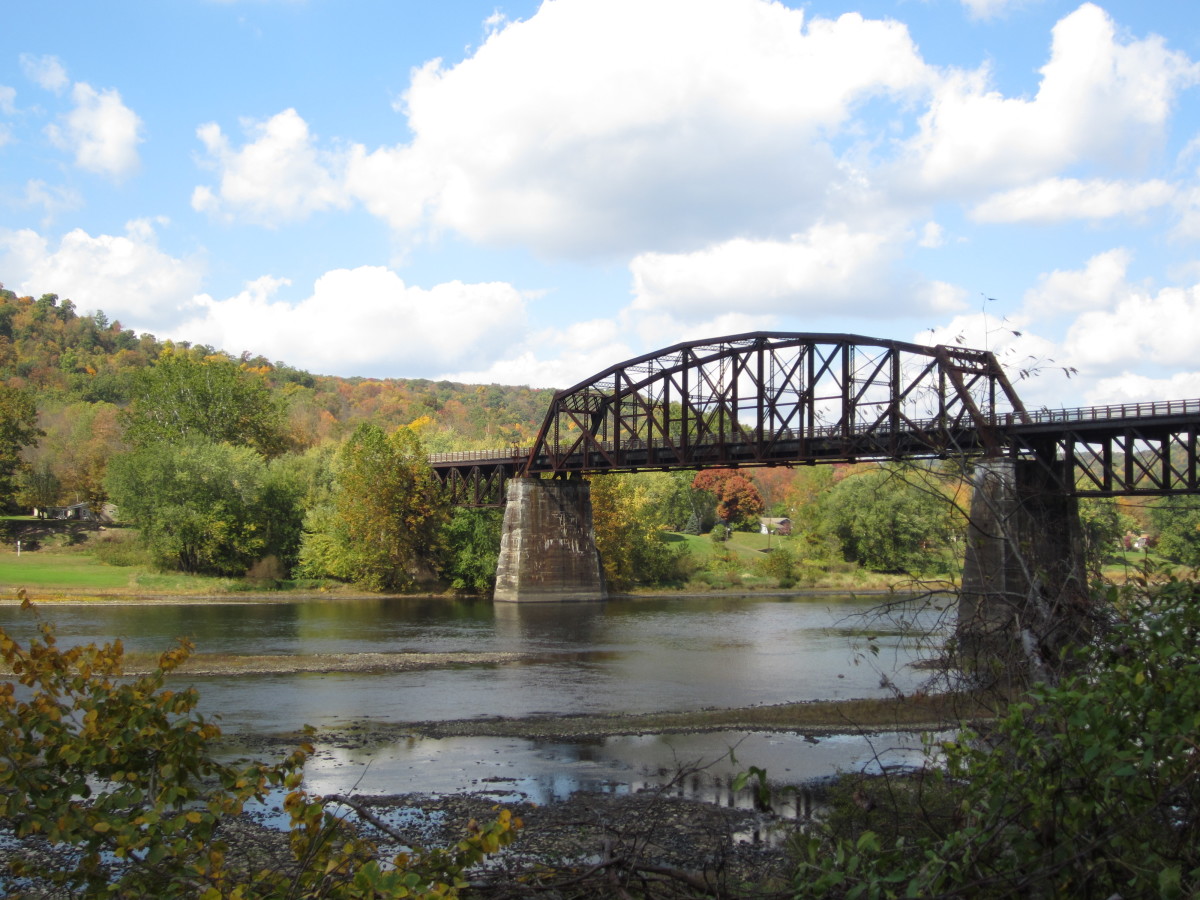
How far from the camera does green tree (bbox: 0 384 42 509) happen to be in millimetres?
86312

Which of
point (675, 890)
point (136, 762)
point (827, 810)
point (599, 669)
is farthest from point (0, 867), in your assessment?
point (599, 669)

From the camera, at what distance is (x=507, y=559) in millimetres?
76875

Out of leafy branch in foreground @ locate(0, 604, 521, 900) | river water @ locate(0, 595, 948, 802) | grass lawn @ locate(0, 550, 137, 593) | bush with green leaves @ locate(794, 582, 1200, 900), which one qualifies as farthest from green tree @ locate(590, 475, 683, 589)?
bush with green leaves @ locate(794, 582, 1200, 900)

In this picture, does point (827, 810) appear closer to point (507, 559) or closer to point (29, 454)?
point (507, 559)

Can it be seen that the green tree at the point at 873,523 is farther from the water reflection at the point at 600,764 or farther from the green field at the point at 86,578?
the water reflection at the point at 600,764

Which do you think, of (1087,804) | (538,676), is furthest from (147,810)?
(538,676)

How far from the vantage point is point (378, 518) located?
7900 cm

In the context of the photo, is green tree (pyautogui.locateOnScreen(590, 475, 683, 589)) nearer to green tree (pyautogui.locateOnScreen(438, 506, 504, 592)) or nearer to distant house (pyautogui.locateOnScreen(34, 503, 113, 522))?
green tree (pyautogui.locateOnScreen(438, 506, 504, 592))

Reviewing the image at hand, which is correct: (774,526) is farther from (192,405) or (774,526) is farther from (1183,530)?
(1183,530)

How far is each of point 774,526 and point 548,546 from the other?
6139cm

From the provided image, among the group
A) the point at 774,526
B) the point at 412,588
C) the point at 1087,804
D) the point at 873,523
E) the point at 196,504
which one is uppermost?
the point at 196,504

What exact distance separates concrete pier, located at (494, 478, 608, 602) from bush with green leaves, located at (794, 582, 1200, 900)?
225 feet

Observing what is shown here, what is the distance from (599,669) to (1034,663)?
32.0m

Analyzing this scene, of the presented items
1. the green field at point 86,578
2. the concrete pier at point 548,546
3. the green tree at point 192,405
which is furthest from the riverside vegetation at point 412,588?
the concrete pier at point 548,546
